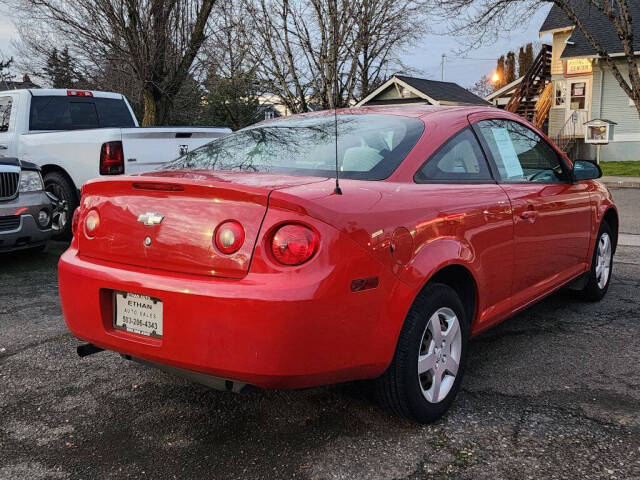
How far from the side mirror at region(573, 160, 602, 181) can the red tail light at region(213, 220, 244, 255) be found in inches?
110

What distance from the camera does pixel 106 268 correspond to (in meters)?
2.72

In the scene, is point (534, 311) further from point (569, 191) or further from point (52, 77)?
point (52, 77)

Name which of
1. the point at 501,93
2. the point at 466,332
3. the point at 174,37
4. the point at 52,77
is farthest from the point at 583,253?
the point at 501,93

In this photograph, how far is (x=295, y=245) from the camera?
2348 mm

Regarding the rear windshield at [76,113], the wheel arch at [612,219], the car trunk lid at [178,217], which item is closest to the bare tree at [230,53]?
the rear windshield at [76,113]

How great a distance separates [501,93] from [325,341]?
34110 millimetres

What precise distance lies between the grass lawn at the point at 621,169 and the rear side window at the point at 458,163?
1800cm

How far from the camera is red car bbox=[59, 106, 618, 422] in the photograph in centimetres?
235

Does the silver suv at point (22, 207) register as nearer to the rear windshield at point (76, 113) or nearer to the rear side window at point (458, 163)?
the rear windshield at point (76, 113)

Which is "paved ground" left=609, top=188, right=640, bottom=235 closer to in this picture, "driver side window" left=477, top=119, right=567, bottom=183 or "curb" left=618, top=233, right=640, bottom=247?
"curb" left=618, top=233, right=640, bottom=247

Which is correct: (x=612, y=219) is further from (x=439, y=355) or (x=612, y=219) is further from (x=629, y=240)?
(x=629, y=240)

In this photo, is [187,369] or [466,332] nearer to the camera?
[187,369]

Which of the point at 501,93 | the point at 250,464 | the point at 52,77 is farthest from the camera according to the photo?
the point at 501,93

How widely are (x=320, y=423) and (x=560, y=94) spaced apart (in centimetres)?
2826
